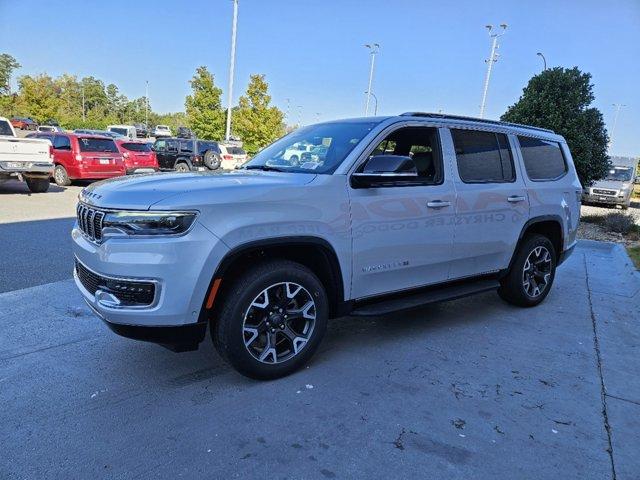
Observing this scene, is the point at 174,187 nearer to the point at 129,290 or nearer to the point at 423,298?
the point at 129,290

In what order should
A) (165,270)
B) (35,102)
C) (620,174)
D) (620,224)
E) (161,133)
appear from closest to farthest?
1. (165,270)
2. (620,224)
3. (620,174)
4. (35,102)
5. (161,133)

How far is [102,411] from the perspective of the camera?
2855 millimetres

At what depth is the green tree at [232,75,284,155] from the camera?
32.2 metres

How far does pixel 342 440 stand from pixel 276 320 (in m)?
0.93

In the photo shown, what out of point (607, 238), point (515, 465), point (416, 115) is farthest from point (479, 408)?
point (607, 238)

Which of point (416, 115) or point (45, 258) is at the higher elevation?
point (416, 115)

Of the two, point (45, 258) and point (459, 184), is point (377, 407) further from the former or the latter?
point (45, 258)

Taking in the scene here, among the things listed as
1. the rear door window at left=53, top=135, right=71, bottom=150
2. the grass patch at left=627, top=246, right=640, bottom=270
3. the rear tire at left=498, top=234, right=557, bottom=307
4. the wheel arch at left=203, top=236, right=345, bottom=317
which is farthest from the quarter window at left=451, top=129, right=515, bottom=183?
the rear door window at left=53, top=135, right=71, bottom=150

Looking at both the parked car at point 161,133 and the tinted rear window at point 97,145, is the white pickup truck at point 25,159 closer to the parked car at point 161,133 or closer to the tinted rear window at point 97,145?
the tinted rear window at point 97,145

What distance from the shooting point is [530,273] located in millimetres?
5145

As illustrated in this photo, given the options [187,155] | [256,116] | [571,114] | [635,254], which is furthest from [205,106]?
[635,254]

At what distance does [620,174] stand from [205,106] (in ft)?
94.4

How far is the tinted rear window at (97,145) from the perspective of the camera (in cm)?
1439

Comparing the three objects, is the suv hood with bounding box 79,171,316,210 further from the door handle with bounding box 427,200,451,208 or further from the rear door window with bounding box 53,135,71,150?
the rear door window with bounding box 53,135,71,150
